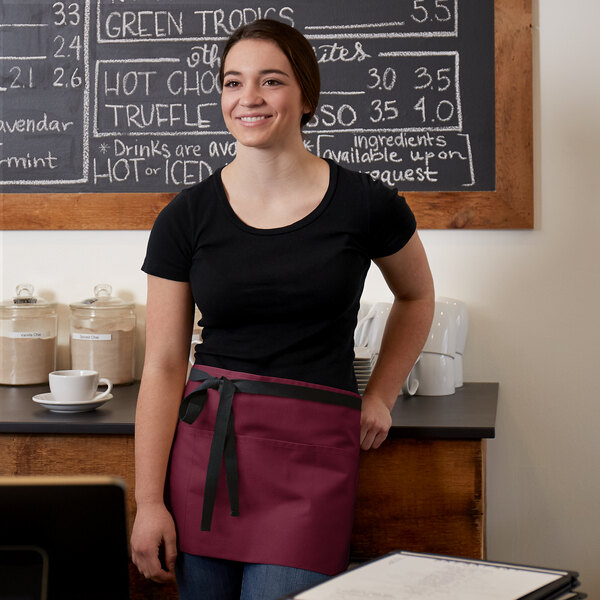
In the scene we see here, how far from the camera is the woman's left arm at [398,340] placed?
1.31m

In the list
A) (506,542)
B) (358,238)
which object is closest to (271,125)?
(358,238)

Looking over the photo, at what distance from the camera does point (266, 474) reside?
117 centimetres

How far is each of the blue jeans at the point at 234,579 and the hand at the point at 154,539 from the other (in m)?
0.03

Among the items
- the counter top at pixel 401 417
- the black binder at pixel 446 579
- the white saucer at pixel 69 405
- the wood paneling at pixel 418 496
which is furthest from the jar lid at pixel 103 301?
the black binder at pixel 446 579

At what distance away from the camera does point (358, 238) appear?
47.4 inches

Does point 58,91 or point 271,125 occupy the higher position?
point 58,91

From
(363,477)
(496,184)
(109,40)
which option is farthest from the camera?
(109,40)

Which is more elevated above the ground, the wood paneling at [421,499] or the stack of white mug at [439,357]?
the stack of white mug at [439,357]

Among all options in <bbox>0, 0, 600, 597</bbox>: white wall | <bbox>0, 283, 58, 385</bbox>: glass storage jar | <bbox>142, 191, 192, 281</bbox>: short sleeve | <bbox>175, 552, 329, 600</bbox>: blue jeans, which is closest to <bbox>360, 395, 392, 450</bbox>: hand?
<bbox>175, 552, 329, 600</bbox>: blue jeans

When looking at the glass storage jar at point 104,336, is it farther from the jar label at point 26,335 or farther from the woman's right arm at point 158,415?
the woman's right arm at point 158,415

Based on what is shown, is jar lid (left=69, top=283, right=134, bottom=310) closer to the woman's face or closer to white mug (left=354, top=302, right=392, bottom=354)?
white mug (left=354, top=302, right=392, bottom=354)

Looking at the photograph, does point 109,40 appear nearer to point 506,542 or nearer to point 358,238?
point 358,238

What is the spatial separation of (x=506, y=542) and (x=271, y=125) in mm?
1249

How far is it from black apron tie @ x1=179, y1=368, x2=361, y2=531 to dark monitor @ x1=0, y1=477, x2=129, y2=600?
52 cm
